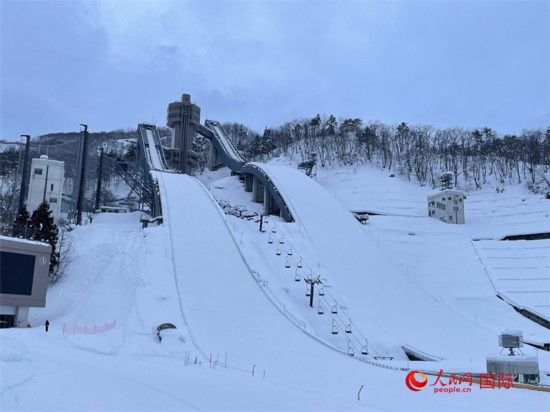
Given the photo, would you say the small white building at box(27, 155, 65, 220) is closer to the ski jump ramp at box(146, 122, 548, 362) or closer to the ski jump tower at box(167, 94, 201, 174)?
the ski jump ramp at box(146, 122, 548, 362)

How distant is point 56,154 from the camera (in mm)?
52844

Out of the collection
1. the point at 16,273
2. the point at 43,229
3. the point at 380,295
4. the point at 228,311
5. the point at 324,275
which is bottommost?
the point at 228,311

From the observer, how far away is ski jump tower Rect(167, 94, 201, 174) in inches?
2211

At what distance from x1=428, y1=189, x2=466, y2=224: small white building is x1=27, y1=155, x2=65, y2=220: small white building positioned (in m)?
31.2

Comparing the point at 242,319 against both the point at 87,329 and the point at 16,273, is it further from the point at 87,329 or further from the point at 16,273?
the point at 16,273

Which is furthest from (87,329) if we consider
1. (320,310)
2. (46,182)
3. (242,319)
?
(46,182)

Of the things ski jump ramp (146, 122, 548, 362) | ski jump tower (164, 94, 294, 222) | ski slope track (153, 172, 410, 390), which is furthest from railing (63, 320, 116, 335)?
ski jump tower (164, 94, 294, 222)

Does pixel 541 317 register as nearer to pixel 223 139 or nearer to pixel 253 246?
pixel 253 246

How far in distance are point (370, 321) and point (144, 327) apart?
9.33 metres

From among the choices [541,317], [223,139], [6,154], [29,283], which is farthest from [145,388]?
[6,154]

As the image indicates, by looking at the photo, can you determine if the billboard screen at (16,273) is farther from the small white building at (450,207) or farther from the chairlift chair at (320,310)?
the small white building at (450,207)

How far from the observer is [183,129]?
2224 inches

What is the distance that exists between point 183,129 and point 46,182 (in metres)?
18.3

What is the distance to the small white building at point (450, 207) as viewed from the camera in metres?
43.2
